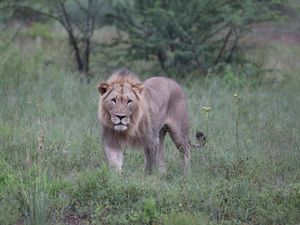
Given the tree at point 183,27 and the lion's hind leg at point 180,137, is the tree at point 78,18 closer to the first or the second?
the tree at point 183,27

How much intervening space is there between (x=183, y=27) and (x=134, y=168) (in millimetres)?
5660

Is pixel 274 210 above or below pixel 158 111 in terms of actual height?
below

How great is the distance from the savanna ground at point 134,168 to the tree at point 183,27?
218 centimetres

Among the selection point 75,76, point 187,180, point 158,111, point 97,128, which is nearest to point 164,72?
point 75,76

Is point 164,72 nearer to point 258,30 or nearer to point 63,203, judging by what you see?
point 258,30

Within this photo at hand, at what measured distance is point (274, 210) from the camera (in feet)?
19.4

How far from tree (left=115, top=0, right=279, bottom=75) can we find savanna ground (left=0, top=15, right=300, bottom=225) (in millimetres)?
2181

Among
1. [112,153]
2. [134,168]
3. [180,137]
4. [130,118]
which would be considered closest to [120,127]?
[130,118]

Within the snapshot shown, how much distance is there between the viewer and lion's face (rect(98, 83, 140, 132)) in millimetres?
6434

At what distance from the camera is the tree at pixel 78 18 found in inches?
486

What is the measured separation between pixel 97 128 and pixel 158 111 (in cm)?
127

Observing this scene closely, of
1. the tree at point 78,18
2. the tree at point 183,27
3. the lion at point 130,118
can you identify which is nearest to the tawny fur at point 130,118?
the lion at point 130,118

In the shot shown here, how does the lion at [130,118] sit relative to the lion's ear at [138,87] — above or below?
below

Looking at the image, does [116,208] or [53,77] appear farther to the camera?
[53,77]
